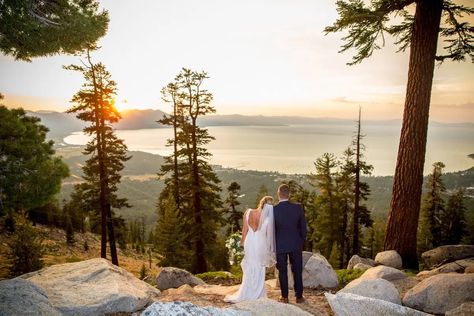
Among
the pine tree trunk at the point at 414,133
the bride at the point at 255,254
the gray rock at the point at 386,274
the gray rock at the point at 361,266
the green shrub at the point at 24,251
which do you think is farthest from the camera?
the green shrub at the point at 24,251

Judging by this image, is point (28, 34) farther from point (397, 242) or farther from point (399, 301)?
point (397, 242)

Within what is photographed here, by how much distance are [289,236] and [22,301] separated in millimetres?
4842

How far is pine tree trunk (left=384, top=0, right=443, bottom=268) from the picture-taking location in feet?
29.7

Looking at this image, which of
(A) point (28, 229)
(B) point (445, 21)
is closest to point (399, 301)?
(B) point (445, 21)

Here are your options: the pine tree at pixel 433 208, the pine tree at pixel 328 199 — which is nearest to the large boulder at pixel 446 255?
the pine tree at pixel 328 199

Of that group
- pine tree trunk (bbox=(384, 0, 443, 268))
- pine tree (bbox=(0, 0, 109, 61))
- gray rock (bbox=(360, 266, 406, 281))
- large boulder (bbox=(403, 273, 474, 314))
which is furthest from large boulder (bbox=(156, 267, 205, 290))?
pine tree (bbox=(0, 0, 109, 61))

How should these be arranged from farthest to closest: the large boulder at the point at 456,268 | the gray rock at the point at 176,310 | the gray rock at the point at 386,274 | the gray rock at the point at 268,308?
the large boulder at the point at 456,268, the gray rock at the point at 386,274, the gray rock at the point at 268,308, the gray rock at the point at 176,310

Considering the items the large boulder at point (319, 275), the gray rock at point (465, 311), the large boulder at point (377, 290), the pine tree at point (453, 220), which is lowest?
the pine tree at point (453, 220)

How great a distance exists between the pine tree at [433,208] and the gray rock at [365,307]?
3602 centimetres

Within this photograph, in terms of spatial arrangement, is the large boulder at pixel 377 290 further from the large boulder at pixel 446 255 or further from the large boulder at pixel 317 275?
the large boulder at pixel 446 255

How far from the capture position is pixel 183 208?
77.5ft

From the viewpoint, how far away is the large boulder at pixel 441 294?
5797mm

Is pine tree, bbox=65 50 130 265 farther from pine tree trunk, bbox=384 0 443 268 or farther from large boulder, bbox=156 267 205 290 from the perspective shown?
pine tree trunk, bbox=384 0 443 268

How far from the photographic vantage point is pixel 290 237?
21.9 feet
